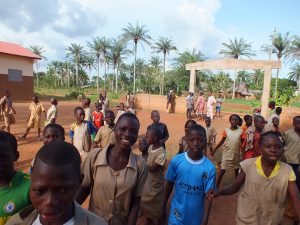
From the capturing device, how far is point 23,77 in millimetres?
21844

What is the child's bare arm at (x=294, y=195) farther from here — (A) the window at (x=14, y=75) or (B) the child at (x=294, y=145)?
(A) the window at (x=14, y=75)

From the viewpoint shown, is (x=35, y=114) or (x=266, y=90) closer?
(x=35, y=114)

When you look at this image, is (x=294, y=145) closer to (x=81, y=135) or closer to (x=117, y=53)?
(x=81, y=135)

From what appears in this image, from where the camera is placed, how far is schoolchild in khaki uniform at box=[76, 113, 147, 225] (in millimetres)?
1908

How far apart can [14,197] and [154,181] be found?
2.17 meters

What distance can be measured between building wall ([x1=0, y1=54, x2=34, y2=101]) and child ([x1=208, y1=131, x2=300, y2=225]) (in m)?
21.5

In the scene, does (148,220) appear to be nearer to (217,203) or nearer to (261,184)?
(217,203)

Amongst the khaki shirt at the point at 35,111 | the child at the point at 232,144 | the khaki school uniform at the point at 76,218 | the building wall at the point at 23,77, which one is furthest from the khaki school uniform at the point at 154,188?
the building wall at the point at 23,77

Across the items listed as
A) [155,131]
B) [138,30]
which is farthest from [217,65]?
[138,30]

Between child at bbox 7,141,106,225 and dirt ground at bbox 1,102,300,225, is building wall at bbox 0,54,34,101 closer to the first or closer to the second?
dirt ground at bbox 1,102,300,225

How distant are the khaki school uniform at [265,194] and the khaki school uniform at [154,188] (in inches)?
51.9

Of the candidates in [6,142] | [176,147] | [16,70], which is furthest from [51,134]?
[16,70]

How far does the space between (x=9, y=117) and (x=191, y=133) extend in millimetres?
7963

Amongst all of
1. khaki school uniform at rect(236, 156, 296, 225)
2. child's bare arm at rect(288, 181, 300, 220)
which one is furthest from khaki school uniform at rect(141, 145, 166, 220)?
child's bare arm at rect(288, 181, 300, 220)
